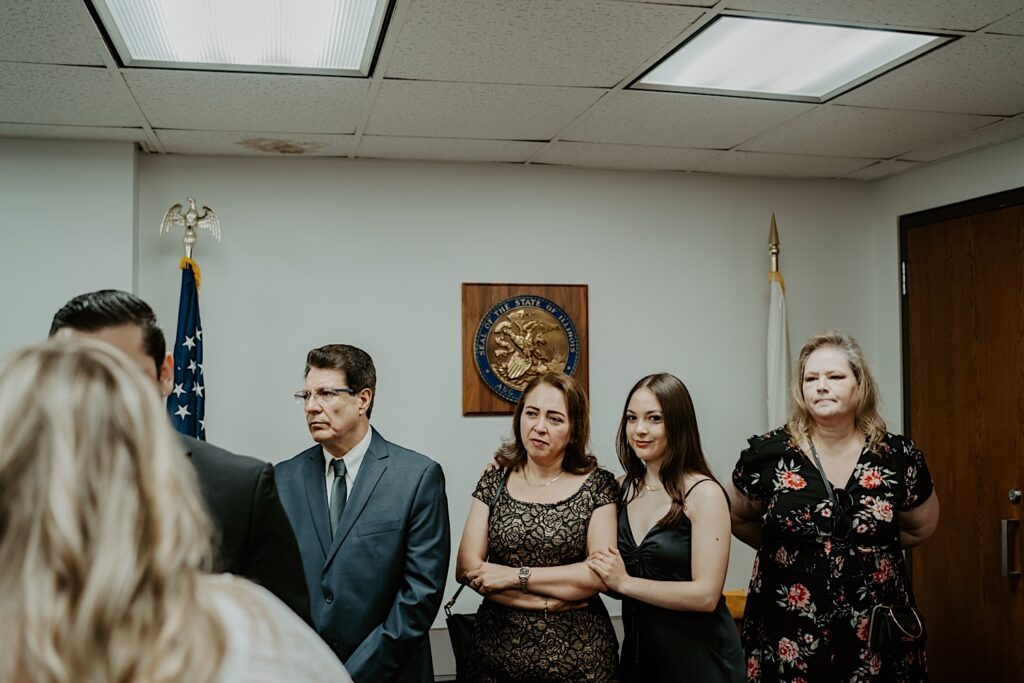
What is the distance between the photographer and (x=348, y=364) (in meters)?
2.78

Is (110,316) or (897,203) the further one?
(897,203)

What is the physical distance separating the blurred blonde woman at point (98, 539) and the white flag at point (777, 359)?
13.1ft

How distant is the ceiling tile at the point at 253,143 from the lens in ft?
12.6

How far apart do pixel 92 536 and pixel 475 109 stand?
9.54 feet

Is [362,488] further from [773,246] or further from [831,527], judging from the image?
[773,246]

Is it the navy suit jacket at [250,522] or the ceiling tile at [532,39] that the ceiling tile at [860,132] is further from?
the navy suit jacket at [250,522]

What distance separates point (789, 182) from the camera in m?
4.87

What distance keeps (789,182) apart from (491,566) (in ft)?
9.82

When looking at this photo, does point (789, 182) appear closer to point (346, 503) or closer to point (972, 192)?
point (972, 192)

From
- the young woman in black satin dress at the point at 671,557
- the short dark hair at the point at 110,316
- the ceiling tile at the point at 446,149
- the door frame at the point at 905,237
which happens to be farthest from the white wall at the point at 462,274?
the short dark hair at the point at 110,316

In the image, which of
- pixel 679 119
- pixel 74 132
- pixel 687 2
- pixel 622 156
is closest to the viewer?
pixel 687 2

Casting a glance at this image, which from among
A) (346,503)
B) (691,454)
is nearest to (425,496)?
(346,503)

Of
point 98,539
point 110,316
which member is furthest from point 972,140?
point 98,539

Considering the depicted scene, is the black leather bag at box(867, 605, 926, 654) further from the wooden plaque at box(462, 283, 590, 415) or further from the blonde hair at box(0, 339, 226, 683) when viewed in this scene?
the blonde hair at box(0, 339, 226, 683)
